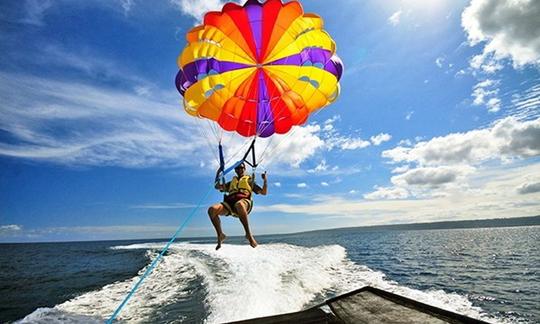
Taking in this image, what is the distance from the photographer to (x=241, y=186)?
254 inches

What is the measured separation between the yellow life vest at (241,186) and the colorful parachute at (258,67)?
7.43 feet

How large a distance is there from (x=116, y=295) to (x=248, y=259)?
7112 millimetres

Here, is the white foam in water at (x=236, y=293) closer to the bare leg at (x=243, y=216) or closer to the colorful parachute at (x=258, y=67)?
the bare leg at (x=243, y=216)

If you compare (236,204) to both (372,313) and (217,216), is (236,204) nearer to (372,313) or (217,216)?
(217,216)

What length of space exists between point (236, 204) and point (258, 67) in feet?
12.1

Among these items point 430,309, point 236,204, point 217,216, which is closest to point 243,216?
point 236,204

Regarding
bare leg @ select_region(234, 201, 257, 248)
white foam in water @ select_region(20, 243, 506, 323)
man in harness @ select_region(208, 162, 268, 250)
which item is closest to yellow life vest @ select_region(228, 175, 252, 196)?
man in harness @ select_region(208, 162, 268, 250)

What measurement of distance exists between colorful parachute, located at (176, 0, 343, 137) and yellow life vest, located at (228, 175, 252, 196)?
2.26m

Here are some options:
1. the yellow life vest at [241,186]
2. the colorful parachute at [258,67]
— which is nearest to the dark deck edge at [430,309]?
the yellow life vest at [241,186]

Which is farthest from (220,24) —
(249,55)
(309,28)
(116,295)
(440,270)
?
(440,270)

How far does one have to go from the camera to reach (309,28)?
7.36 meters

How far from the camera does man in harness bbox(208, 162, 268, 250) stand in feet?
20.1

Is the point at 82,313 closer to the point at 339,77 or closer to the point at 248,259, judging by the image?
the point at 248,259

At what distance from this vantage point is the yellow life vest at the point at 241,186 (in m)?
6.45
